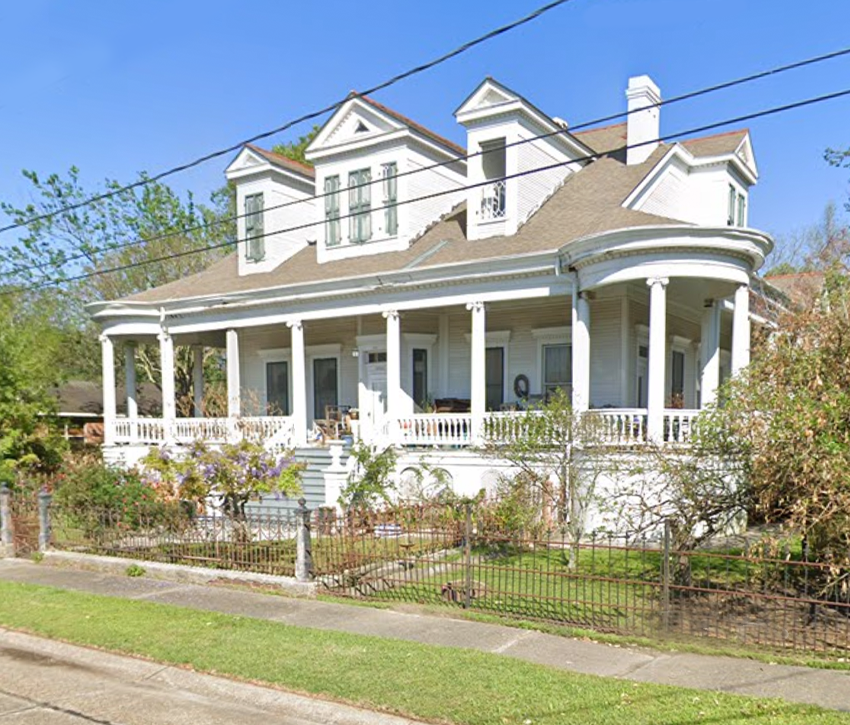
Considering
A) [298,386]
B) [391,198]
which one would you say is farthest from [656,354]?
[298,386]

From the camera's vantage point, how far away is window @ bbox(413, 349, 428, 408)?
18.8 m

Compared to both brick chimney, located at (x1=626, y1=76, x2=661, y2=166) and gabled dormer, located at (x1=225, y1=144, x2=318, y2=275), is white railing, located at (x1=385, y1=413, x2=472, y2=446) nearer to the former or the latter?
gabled dormer, located at (x1=225, y1=144, x2=318, y2=275)

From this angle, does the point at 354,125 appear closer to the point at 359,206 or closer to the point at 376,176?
the point at 376,176

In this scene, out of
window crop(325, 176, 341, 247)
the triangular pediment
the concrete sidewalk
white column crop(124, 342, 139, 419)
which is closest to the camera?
the concrete sidewalk

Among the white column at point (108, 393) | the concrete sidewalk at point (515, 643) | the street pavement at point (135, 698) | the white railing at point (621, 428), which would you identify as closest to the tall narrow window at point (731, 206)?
the white railing at point (621, 428)

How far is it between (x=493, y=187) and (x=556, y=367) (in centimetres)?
477

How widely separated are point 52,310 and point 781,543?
112ft

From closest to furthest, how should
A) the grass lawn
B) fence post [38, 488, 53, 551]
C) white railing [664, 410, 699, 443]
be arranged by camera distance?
the grass lawn → fence post [38, 488, 53, 551] → white railing [664, 410, 699, 443]

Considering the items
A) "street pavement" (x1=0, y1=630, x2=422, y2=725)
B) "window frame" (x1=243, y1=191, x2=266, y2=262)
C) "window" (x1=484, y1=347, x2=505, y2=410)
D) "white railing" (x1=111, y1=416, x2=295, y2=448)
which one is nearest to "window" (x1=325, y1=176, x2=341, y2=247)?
"window frame" (x1=243, y1=191, x2=266, y2=262)

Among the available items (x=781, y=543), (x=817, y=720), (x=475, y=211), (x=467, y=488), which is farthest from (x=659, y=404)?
(x=817, y=720)

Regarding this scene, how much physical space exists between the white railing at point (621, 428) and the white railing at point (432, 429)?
343 centimetres

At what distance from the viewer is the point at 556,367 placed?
1714 cm

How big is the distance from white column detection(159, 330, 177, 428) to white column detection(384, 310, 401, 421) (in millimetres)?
7056

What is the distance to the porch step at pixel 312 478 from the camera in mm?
16172
